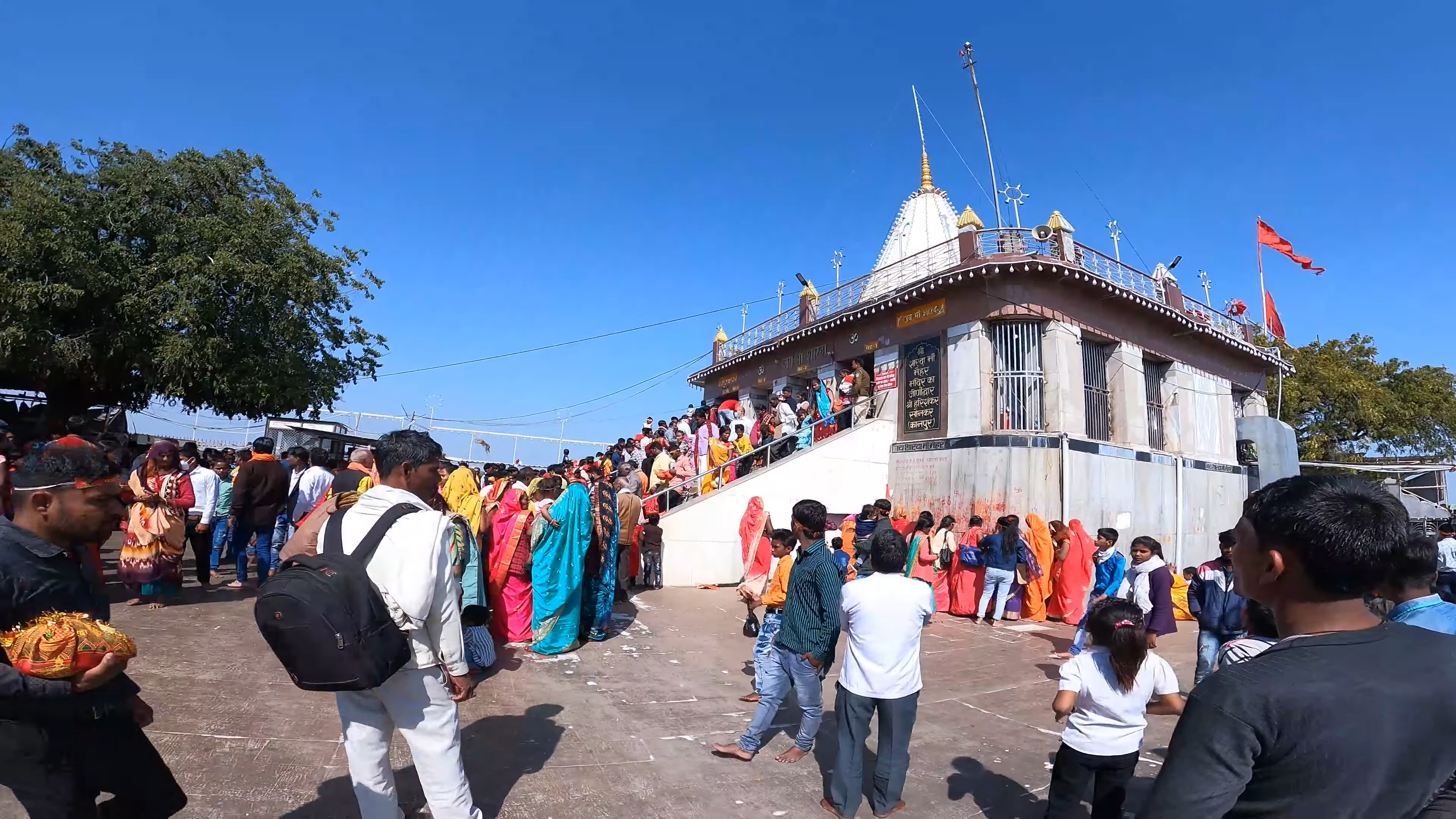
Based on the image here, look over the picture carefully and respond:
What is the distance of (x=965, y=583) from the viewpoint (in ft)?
33.6

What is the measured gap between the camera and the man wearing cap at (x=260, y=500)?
757cm

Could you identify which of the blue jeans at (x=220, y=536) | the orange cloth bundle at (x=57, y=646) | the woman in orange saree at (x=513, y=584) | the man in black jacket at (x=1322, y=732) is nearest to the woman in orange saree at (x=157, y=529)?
the blue jeans at (x=220, y=536)

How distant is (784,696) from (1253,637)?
2.40 m

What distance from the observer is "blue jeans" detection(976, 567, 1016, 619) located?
31.4 ft

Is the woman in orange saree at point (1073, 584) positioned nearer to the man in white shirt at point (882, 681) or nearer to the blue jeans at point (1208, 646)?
the blue jeans at point (1208, 646)

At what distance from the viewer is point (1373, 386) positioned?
24.9 m

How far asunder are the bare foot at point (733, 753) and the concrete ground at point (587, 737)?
5 centimetres

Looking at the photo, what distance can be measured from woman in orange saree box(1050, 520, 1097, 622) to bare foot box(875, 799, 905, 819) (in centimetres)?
723

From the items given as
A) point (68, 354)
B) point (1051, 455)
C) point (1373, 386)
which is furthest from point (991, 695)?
point (1373, 386)

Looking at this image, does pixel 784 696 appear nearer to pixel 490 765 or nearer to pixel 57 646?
pixel 490 765

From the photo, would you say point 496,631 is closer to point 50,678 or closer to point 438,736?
point 438,736

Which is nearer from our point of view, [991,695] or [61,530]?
[61,530]

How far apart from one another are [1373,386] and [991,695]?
27.8 m

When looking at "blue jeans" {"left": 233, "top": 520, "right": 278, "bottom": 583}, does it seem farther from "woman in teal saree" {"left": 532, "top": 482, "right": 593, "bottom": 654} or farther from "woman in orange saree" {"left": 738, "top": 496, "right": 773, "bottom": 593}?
"woman in orange saree" {"left": 738, "top": 496, "right": 773, "bottom": 593}
